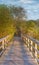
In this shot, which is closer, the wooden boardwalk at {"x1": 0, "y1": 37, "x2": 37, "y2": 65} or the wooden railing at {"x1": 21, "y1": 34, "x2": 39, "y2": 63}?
the wooden railing at {"x1": 21, "y1": 34, "x2": 39, "y2": 63}

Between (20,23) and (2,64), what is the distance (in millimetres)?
27013

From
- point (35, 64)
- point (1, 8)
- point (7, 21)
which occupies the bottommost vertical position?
point (35, 64)

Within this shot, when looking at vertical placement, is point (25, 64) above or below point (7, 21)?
below

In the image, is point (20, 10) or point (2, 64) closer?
point (2, 64)

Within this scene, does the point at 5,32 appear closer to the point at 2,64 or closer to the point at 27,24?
the point at 2,64

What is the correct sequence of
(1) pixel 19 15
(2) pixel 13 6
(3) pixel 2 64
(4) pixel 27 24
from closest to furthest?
(3) pixel 2 64 → (2) pixel 13 6 → (1) pixel 19 15 → (4) pixel 27 24

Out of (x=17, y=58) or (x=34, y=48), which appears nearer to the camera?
(x=34, y=48)

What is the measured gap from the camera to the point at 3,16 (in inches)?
703

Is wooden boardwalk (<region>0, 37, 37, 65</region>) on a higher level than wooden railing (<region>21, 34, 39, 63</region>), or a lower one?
lower

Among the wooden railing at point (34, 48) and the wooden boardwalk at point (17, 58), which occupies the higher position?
the wooden railing at point (34, 48)

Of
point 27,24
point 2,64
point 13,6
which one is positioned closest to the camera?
point 2,64

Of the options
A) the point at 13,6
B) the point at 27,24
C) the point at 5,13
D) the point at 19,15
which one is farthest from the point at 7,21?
the point at 27,24

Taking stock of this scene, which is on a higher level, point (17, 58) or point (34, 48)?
point (34, 48)

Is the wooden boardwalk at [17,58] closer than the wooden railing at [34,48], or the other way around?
the wooden railing at [34,48]
